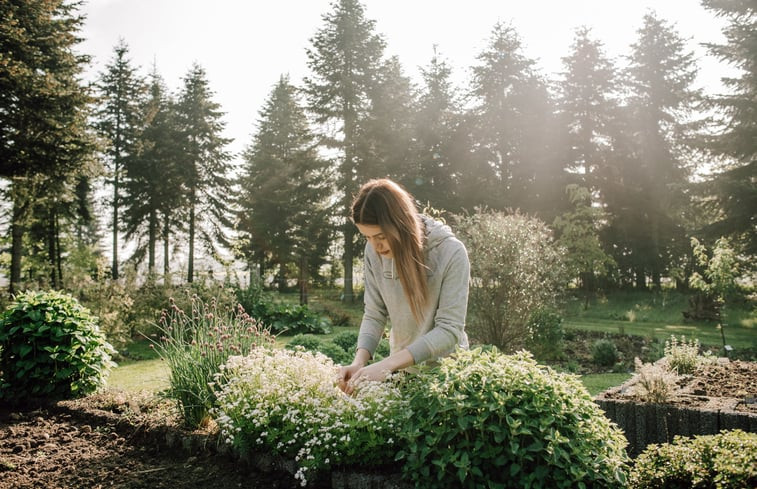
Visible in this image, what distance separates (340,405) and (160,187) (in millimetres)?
24234

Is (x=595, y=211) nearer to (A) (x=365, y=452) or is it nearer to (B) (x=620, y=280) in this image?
(B) (x=620, y=280)

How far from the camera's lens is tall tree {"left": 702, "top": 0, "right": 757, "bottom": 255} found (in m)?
12.9

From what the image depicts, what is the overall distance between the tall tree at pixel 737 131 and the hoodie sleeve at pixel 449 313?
13716 millimetres

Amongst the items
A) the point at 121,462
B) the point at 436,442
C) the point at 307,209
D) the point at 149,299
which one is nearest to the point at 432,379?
the point at 436,442

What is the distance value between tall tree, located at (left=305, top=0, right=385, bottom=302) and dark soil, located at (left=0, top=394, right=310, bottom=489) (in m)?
17.0

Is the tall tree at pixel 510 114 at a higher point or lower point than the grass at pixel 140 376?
higher

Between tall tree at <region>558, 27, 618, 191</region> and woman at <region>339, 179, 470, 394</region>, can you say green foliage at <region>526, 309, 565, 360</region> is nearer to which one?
woman at <region>339, 179, 470, 394</region>

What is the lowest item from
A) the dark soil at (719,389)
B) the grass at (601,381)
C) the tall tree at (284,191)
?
the grass at (601,381)

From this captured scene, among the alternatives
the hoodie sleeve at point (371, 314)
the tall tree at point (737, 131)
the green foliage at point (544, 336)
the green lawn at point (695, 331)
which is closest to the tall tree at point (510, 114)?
the tall tree at point (737, 131)

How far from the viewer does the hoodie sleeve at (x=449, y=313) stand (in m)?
2.36

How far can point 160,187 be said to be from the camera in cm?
2398

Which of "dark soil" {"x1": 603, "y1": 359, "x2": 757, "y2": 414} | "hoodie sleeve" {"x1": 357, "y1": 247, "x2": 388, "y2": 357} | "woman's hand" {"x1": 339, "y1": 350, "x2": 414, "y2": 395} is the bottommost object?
"dark soil" {"x1": 603, "y1": 359, "x2": 757, "y2": 414}

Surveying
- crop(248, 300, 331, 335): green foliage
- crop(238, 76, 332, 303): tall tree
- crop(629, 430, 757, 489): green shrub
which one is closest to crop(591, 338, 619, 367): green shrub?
crop(248, 300, 331, 335): green foliage

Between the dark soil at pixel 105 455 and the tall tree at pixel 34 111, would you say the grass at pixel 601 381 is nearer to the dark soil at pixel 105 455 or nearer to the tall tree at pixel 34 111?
the dark soil at pixel 105 455
